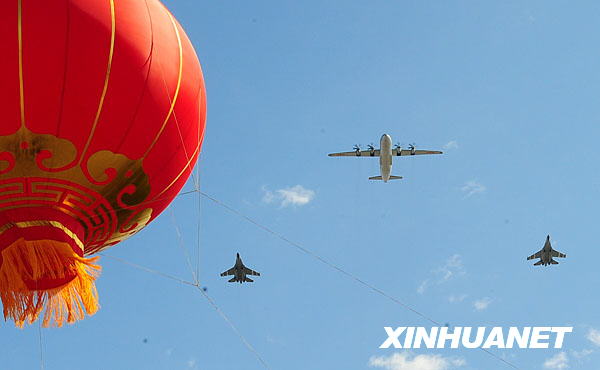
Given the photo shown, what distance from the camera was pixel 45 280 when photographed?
33.4 ft

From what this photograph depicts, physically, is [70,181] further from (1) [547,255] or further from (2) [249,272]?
(1) [547,255]

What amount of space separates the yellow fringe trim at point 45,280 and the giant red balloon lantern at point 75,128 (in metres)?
0.01

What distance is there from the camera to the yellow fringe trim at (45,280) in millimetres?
10047

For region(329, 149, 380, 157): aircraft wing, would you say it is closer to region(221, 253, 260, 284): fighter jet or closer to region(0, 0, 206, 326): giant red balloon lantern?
region(221, 253, 260, 284): fighter jet

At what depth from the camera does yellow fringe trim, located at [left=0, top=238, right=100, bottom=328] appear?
1005 cm

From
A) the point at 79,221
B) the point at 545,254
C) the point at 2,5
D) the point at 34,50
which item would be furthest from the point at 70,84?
the point at 545,254

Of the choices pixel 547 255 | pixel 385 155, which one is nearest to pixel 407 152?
pixel 385 155

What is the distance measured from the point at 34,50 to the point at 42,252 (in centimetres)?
246

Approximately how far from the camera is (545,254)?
5478 cm

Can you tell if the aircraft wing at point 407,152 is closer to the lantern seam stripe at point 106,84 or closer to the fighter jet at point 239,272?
the fighter jet at point 239,272

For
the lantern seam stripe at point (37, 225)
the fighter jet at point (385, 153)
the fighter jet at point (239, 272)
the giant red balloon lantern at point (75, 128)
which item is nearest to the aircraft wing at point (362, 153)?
the fighter jet at point (385, 153)

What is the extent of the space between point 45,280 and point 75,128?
1.94m

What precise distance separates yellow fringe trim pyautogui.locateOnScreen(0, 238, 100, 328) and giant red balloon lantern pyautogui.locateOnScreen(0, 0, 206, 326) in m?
0.01

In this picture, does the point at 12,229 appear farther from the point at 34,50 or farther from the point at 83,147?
the point at 34,50
